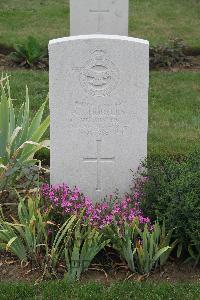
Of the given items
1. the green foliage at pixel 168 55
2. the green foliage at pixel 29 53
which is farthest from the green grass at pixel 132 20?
the green foliage at pixel 29 53

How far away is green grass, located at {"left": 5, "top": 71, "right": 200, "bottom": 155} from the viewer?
23.2 feet

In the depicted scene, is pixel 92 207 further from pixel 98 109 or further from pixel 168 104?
pixel 168 104

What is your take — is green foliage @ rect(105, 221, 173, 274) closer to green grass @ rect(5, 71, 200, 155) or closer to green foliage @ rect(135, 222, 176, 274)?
green foliage @ rect(135, 222, 176, 274)

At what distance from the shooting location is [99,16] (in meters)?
10.1

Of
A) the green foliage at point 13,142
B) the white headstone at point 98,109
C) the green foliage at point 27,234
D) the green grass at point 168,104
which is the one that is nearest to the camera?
the green foliage at point 27,234

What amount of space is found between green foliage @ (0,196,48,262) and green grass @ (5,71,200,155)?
7.16 ft

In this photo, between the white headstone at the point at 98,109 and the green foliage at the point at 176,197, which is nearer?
the green foliage at the point at 176,197

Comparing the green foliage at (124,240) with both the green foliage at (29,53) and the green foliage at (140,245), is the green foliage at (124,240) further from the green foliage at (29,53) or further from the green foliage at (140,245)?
the green foliage at (29,53)

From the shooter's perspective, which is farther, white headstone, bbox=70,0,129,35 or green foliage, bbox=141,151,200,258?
white headstone, bbox=70,0,129,35

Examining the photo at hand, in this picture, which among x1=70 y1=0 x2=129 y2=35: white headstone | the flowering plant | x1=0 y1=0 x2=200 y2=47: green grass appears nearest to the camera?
the flowering plant

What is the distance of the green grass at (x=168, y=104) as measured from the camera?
7.09 meters

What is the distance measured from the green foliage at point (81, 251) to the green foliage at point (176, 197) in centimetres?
49

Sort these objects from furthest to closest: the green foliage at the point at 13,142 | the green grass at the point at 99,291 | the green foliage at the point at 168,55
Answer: the green foliage at the point at 168,55 < the green foliage at the point at 13,142 < the green grass at the point at 99,291

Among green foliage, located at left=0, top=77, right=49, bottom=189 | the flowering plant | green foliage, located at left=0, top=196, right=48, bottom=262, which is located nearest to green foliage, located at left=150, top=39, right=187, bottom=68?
green foliage, located at left=0, top=77, right=49, bottom=189
